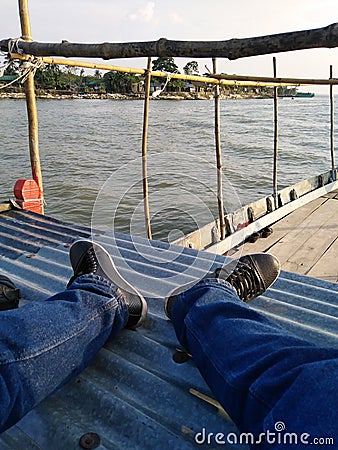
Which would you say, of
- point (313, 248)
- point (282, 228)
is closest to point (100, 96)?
point (282, 228)

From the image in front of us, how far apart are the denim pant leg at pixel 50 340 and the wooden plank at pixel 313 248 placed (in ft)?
9.83

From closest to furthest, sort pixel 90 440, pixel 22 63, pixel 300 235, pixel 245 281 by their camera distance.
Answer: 1. pixel 90 440
2. pixel 245 281
3. pixel 22 63
4. pixel 300 235

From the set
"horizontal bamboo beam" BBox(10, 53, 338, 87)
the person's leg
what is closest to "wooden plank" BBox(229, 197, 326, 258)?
"horizontal bamboo beam" BBox(10, 53, 338, 87)

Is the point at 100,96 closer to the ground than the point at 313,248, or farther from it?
farther from it

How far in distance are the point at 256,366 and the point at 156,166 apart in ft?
10.8

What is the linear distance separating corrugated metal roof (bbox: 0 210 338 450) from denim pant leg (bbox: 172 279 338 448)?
146mm

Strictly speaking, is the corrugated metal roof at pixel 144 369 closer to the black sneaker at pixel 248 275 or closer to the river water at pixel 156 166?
the black sneaker at pixel 248 275

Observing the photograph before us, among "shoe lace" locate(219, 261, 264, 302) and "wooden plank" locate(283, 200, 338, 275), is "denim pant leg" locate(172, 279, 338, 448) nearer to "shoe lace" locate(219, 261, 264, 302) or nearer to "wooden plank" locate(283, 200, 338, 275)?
"shoe lace" locate(219, 261, 264, 302)

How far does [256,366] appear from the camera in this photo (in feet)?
3.69

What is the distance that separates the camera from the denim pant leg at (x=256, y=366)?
92 centimetres

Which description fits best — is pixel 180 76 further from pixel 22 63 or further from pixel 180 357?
pixel 180 357

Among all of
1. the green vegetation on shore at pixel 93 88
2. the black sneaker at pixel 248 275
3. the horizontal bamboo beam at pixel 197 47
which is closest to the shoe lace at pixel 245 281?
the black sneaker at pixel 248 275

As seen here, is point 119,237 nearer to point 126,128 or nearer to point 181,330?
point 181,330

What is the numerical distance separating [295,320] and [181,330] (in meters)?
0.59
